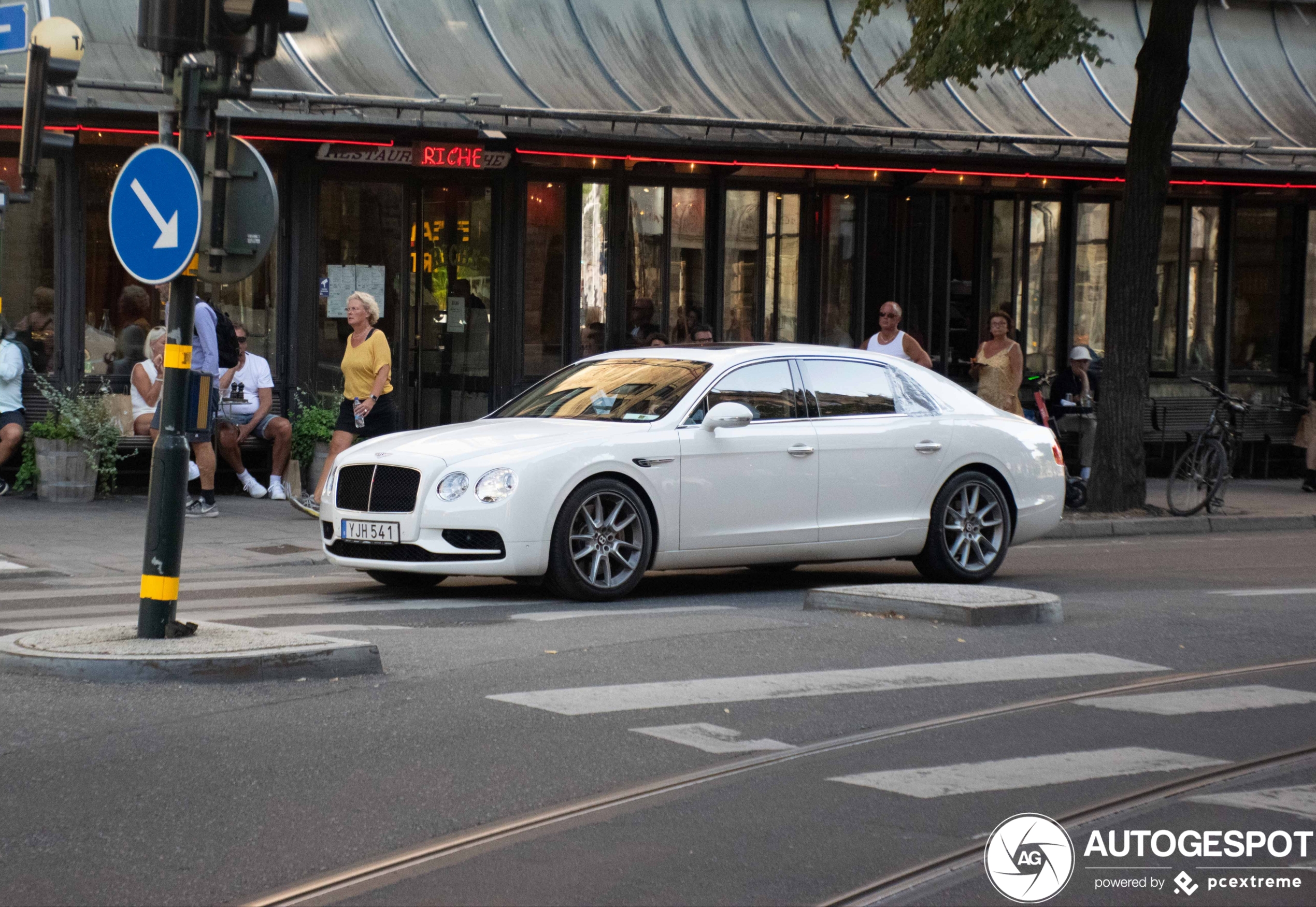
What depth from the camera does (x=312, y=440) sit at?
16.5m

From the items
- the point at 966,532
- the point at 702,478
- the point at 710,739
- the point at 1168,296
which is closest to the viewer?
the point at 710,739

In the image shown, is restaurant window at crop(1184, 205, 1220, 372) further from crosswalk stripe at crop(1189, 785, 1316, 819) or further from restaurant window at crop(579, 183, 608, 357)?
crosswalk stripe at crop(1189, 785, 1316, 819)

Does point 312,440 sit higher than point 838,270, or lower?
lower

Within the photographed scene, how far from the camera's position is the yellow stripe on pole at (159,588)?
739 cm

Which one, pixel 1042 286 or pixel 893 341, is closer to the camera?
pixel 893 341

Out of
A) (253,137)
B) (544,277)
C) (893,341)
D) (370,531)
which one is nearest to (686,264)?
(544,277)

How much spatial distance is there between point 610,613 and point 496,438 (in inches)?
49.8

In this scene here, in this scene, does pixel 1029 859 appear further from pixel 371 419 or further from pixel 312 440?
pixel 312 440

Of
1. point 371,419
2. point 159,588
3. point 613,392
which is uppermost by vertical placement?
point 613,392

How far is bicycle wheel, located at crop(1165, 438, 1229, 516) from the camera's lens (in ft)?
56.4

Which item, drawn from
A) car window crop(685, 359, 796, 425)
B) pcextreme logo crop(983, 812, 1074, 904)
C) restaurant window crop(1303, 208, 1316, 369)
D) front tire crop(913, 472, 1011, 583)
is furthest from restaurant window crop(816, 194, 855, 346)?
pcextreme logo crop(983, 812, 1074, 904)

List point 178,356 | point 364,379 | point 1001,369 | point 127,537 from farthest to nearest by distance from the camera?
point 1001,369, point 364,379, point 127,537, point 178,356

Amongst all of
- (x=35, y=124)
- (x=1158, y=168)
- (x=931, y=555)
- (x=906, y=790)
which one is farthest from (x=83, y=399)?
(x=906, y=790)

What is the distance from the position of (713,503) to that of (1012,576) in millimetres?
2986
